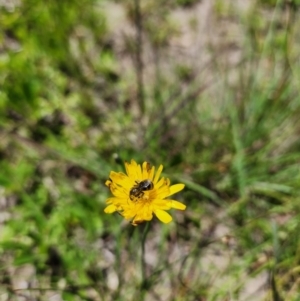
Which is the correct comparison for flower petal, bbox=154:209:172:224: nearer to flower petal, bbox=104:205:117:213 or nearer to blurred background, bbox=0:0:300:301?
flower petal, bbox=104:205:117:213

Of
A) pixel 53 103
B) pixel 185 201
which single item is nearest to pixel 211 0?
pixel 53 103

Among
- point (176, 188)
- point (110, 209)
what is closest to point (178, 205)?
point (176, 188)

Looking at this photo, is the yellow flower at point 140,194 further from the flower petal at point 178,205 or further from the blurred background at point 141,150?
the blurred background at point 141,150

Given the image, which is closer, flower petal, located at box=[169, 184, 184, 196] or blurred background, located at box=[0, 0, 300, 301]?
flower petal, located at box=[169, 184, 184, 196]

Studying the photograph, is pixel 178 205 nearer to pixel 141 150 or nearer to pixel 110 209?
pixel 110 209

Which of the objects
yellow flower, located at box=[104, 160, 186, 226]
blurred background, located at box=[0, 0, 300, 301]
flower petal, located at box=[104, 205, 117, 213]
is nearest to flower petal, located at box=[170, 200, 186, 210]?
yellow flower, located at box=[104, 160, 186, 226]

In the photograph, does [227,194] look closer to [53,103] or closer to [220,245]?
[220,245]
